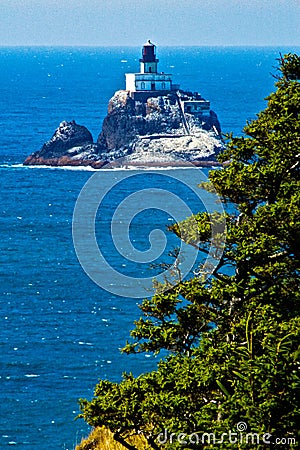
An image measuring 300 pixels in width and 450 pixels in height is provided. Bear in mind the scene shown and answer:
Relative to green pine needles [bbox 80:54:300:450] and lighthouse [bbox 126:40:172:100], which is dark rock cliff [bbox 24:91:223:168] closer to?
lighthouse [bbox 126:40:172:100]

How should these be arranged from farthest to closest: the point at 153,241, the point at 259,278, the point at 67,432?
the point at 153,241
the point at 67,432
the point at 259,278

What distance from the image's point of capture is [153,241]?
71.6m

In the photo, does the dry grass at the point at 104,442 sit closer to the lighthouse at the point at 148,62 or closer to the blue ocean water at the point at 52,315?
the blue ocean water at the point at 52,315

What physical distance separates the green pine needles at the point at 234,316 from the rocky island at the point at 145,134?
325ft

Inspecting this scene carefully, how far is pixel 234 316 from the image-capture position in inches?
484

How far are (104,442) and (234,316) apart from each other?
12.4ft

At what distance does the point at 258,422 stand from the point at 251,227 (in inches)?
155

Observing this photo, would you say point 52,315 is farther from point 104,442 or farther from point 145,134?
point 145,134

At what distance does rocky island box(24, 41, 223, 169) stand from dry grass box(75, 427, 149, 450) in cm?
9770

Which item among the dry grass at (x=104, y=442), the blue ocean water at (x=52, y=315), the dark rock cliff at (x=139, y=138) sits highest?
the dark rock cliff at (x=139, y=138)

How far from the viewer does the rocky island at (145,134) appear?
382 ft

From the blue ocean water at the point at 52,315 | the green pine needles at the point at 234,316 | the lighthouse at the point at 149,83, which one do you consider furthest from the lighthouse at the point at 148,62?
the green pine needles at the point at 234,316

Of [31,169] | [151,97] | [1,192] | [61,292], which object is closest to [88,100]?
[151,97]

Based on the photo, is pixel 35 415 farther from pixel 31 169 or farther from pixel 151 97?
pixel 151 97
